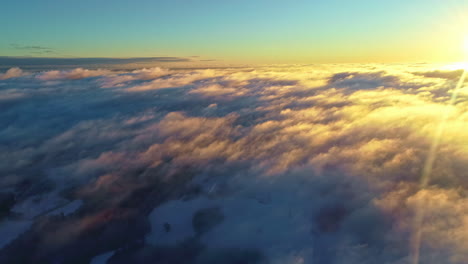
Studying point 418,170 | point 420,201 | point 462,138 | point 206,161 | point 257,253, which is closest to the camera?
point 257,253

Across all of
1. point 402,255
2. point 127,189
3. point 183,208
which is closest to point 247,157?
point 183,208

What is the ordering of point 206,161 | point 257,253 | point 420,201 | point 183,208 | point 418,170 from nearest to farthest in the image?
point 257,253 → point 420,201 → point 183,208 → point 418,170 → point 206,161

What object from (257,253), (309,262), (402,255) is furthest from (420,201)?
(257,253)

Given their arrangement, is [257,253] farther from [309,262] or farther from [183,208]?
[183,208]

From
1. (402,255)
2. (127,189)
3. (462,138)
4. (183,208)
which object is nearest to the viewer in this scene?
(402,255)

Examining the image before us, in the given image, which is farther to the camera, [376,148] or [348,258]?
[376,148]

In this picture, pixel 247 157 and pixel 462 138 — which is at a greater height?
pixel 462 138

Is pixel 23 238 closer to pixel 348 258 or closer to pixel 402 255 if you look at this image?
pixel 348 258

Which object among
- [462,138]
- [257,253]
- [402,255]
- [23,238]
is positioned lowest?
[23,238]

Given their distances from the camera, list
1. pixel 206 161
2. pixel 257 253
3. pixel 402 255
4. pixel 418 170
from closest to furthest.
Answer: pixel 402 255 → pixel 257 253 → pixel 418 170 → pixel 206 161
